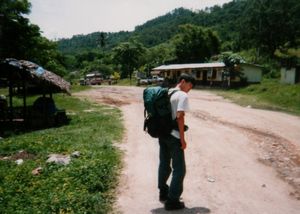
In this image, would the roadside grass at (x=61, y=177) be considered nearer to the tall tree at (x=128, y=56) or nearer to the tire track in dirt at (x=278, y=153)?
the tire track in dirt at (x=278, y=153)

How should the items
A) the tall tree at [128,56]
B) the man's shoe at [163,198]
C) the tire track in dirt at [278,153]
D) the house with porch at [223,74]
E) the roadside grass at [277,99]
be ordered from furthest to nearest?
the tall tree at [128,56]
the house with porch at [223,74]
the roadside grass at [277,99]
the tire track in dirt at [278,153]
the man's shoe at [163,198]

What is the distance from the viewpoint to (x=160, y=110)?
18.3ft

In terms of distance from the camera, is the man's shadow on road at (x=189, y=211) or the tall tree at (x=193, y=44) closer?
the man's shadow on road at (x=189, y=211)

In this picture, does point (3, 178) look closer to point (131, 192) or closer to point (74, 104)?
point (131, 192)

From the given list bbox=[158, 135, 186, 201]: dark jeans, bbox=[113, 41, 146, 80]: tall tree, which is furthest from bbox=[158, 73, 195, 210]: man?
bbox=[113, 41, 146, 80]: tall tree

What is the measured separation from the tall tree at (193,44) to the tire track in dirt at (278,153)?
49064 mm

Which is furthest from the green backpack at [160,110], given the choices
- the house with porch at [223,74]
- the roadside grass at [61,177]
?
the house with porch at [223,74]

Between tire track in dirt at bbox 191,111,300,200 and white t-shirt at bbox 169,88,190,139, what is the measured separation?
2.89 meters

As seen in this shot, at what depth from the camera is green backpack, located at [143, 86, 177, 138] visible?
5543 millimetres

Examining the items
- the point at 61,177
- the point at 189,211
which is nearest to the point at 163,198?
the point at 189,211

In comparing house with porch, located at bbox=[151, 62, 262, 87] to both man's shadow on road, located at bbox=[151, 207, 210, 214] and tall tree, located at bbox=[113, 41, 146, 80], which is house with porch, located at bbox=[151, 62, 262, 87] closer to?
tall tree, located at bbox=[113, 41, 146, 80]

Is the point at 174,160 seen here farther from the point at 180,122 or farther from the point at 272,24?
the point at 272,24

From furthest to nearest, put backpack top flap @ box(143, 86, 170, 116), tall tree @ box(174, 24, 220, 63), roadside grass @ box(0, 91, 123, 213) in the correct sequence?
tall tree @ box(174, 24, 220, 63) → roadside grass @ box(0, 91, 123, 213) → backpack top flap @ box(143, 86, 170, 116)

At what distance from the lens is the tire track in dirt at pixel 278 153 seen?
806 centimetres
